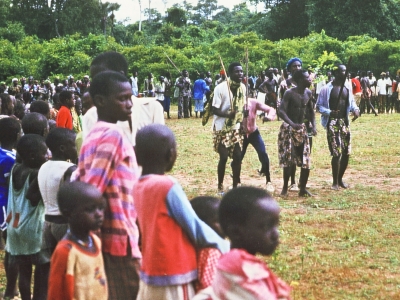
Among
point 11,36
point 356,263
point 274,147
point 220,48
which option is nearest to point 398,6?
point 220,48

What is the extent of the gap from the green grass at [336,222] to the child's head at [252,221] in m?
0.72

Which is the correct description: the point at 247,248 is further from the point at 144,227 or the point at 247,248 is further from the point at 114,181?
the point at 114,181

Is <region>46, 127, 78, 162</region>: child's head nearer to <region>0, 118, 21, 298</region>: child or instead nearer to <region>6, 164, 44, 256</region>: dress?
<region>6, 164, 44, 256</region>: dress

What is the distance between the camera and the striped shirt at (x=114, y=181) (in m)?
3.62

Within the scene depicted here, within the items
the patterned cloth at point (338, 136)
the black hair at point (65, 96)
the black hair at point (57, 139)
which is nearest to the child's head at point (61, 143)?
the black hair at point (57, 139)

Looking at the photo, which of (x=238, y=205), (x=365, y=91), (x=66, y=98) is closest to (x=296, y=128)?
(x=66, y=98)

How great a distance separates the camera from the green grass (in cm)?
587

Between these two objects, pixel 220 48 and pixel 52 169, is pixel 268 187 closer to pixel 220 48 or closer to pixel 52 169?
pixel 52 169

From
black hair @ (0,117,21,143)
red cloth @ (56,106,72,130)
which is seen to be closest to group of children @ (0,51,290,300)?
black hair @ (0,117,21,143)

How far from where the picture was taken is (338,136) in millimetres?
10234

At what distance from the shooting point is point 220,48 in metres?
33.8

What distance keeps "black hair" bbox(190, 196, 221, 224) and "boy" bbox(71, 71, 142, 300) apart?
1.36ft

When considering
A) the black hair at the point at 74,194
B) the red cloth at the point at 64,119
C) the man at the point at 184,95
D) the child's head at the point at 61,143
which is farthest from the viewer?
the man at the point at 184,95

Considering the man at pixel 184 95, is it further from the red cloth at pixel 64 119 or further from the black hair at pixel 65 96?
the red cloth at pixel 64 119
